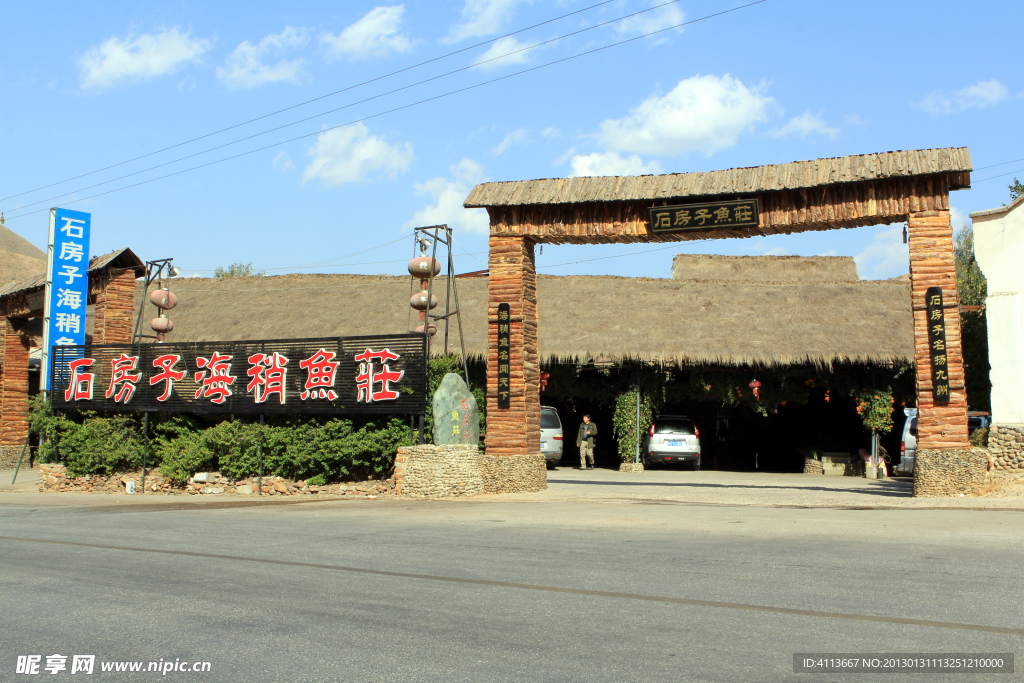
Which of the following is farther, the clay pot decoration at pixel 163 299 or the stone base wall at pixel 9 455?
the stone base wall at pixel 9 455

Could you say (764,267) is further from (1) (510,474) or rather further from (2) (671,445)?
(1) (510,474)

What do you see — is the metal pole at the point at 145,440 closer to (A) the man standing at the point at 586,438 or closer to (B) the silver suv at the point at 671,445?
(A) the man standing at the point at 586,438

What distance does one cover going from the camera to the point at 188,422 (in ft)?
61.8

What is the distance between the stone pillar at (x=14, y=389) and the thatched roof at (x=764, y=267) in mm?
23745

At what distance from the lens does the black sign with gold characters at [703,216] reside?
591 inches

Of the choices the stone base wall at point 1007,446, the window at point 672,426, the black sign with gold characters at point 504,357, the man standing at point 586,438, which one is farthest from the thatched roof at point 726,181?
the man standing at point 586,438

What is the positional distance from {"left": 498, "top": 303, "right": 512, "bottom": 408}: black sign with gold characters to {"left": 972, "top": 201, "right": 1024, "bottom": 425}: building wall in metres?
9.47

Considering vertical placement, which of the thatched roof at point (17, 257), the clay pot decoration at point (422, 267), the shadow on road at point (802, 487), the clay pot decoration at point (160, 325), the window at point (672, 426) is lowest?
the shadow on road at point (802, 487)

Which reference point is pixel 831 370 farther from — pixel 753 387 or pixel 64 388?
pixel 64 388

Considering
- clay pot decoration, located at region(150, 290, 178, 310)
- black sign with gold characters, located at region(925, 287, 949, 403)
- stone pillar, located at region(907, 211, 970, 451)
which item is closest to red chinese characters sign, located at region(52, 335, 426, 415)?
clay pot decoration, located at region(150, 290, 178, 310)

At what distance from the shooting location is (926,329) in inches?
558

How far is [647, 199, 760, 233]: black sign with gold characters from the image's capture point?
49.3 feet

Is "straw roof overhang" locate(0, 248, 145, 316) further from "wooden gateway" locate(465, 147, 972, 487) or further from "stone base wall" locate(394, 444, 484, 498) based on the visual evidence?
"stone base wall" locate(394, 444, 484, 498)

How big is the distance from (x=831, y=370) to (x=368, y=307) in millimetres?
16068
